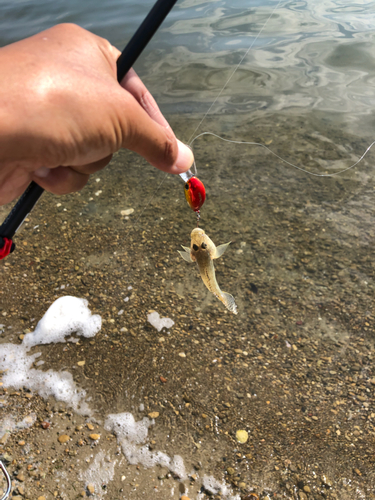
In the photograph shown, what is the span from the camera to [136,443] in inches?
94.8

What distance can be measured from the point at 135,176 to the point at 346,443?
11.2 ft

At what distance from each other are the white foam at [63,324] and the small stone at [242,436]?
131 cm

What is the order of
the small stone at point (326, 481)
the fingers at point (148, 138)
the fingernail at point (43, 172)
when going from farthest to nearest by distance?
the small stone at point (326, 481) → the fingernail at point (43, 172) → the fingers at point (148, 138)

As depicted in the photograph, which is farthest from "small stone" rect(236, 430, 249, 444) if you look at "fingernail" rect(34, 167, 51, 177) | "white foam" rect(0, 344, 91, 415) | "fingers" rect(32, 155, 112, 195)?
"fingernail" rect(34, 167, 51, 177)

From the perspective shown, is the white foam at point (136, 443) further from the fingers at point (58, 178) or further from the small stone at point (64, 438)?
the fingers at point (58, 178)

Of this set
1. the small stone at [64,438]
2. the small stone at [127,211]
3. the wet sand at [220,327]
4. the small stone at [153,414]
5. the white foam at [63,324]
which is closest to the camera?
the wet sand at [220,327]

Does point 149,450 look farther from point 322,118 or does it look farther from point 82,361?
point 322,118

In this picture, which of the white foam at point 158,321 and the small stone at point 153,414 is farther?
the white foam at point 158,321

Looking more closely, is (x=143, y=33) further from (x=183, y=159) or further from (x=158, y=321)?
(x=158, y=321)

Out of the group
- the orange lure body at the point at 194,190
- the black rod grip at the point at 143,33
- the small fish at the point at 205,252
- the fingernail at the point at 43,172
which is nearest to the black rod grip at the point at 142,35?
the black rod grip at the point at 143,33

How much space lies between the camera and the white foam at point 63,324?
2.97 m

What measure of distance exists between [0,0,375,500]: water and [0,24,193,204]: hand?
66.1 inches

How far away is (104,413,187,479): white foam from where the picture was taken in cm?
230

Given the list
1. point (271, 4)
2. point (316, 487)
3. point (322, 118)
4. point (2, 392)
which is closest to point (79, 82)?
point (2, 392)
